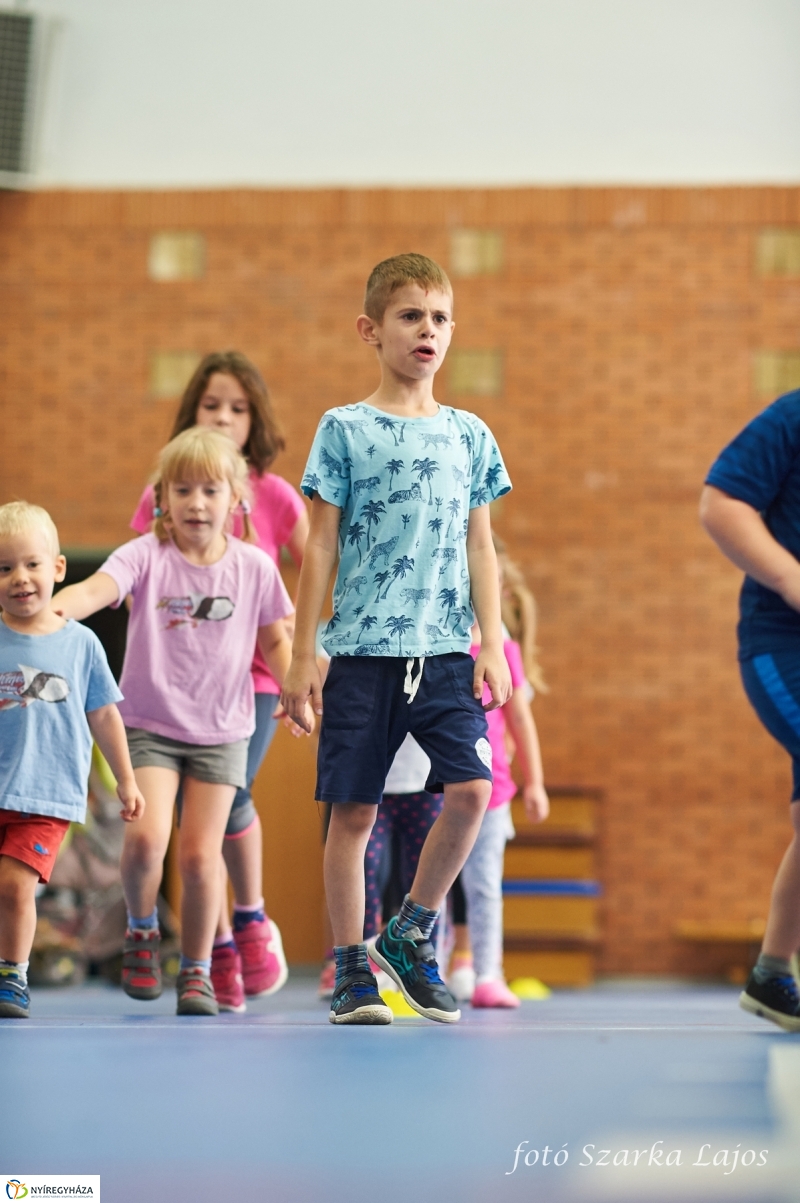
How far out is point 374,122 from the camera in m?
9.26

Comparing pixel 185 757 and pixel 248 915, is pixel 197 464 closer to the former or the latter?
pixel 185 757

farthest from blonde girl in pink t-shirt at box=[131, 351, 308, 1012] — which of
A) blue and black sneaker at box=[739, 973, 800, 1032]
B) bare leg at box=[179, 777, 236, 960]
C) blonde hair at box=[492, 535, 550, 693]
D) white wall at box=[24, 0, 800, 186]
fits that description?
white wall at box=[24, 0, 800, 186]

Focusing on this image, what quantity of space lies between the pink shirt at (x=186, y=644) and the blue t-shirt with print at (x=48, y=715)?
1.03ft

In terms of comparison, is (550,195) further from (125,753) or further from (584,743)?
(125,753)

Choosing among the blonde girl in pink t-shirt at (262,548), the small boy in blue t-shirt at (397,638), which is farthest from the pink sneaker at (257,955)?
the small boy in blue t-shirt at (397,638)

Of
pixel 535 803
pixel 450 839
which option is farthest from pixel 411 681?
pixel 535 803

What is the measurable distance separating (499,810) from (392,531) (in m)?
2.29

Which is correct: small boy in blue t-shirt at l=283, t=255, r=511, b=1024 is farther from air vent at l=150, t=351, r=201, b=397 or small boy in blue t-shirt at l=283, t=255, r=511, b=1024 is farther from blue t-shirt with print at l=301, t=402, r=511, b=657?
air vent at l=150, t=351, r=201, b=397

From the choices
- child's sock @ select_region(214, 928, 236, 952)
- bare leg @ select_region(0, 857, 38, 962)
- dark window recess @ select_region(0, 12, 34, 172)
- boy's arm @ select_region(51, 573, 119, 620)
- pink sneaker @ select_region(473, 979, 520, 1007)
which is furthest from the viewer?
dark window recess @ select_region(0, 12, 34, 172)

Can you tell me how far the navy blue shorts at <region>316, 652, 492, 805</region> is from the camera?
9.54 ft

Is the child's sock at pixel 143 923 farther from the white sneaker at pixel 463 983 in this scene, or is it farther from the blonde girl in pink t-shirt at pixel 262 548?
the white sneaker at pixel 463 983

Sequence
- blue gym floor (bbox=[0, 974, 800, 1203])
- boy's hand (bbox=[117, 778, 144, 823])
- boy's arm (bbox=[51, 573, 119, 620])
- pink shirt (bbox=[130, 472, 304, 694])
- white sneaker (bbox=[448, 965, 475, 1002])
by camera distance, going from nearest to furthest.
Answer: blue gym floor (bbox=[0, 974, 800, 1203]), boy's hand (bbox=[117, 778, 144, 823]), boy's arm (bbox=[51, 573, 119, 620]), pink shirt (bbox=[130, 472, 304, 694]), white sneaker (bbox=[448, 965, 475, 1002])

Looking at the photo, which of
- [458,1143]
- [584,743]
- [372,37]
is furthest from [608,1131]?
[372,37]

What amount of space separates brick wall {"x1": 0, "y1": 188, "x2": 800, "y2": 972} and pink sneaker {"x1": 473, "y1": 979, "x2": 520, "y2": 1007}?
4.26 metres
